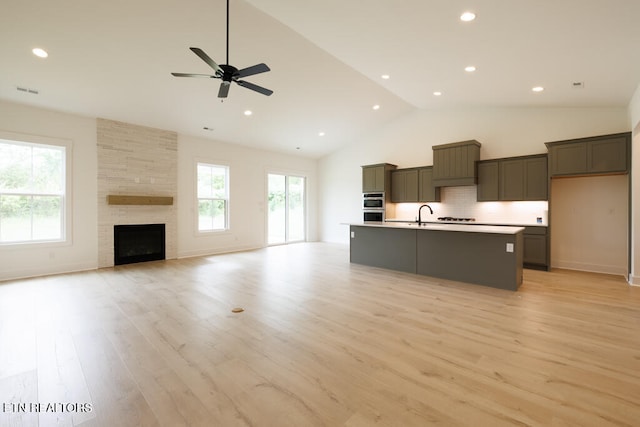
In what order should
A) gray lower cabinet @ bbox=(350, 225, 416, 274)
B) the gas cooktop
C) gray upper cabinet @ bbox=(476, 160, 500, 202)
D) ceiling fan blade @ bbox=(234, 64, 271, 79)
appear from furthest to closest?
the gas cooktop → gray upper cabinet @ bbox=(476, 160, 500, 202) → gray lower cabinet @ bbox=(350, 225, 416, 274) → ceiling fan blade @ bbox=(234, 64, 271, 79)

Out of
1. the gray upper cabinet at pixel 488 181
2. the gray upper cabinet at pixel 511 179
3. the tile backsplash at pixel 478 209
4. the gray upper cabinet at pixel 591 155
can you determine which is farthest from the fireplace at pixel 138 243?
the gray upper cabinet at pixel 591 155

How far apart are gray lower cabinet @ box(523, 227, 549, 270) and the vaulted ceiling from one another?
7.84 feet

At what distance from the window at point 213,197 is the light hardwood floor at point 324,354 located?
10.8 feet

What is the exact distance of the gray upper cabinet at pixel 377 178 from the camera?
7.86 metres

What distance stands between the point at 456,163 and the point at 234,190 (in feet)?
18.8

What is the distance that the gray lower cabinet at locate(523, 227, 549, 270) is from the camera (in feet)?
17.6

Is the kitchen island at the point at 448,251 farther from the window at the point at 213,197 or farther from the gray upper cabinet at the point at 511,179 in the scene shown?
the window at the point at 213,197

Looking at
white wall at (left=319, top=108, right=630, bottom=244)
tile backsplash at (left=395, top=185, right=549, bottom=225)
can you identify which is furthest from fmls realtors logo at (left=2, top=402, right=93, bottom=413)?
white wall at (left=319, top=108, right=630, bottom=244)

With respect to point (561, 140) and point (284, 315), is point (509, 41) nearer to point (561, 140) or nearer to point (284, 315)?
point (561, 140)

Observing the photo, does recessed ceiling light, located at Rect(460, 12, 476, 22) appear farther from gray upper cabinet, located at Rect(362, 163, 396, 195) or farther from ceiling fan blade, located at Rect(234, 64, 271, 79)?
gray upper cabinet, located at Rect(362, 163, 396, 195)

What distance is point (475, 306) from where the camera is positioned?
3.47m

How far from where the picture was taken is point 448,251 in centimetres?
468

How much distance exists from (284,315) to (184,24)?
156 inches

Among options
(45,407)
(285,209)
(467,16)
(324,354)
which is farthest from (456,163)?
(45,407)
